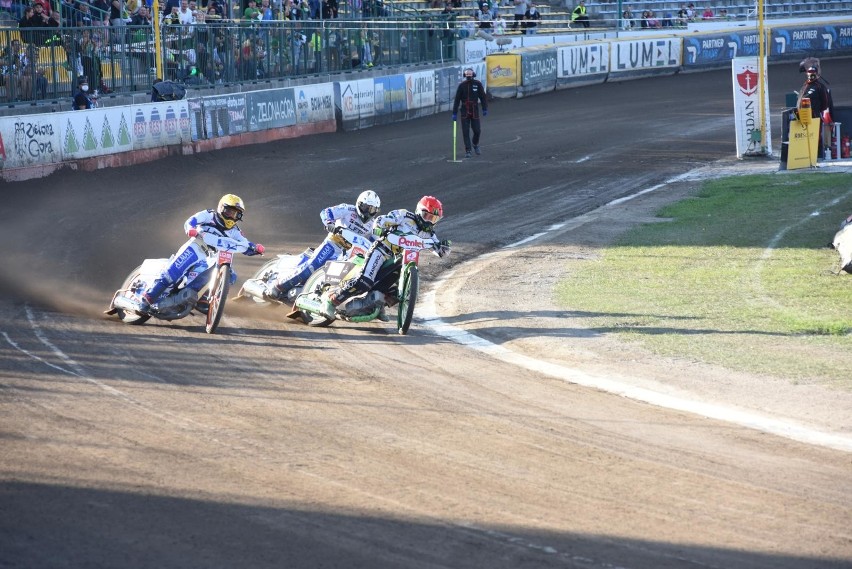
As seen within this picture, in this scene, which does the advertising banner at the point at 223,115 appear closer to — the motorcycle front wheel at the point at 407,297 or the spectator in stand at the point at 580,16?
the motorcycle front wheel at the point at 407,297

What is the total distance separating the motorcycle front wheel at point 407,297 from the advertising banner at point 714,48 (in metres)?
42.0

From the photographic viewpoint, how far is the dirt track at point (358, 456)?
6555 mm

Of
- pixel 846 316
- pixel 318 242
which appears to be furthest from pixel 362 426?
pixel 318 242

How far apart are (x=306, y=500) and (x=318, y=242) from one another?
1144cm

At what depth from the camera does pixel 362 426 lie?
8930 millimetres

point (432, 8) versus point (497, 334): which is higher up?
point (432, 8)

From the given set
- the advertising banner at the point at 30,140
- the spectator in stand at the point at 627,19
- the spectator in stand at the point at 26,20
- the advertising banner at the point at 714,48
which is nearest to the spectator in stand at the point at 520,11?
the spectator in stand at the point at 627,19

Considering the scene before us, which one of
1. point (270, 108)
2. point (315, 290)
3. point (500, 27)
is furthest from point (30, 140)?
point (500, 27)

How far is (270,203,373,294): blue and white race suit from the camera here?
13.7m

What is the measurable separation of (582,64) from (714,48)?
944 cm

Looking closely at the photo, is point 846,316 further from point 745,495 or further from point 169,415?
point 169,415

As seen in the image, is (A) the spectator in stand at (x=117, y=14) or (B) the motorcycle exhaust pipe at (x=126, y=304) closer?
(B) the motorcycle exhaust pipe at (x=126, y=304)

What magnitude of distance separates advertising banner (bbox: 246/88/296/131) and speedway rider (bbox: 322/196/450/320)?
17.9 m

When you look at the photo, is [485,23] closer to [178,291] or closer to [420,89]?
[420,89]
